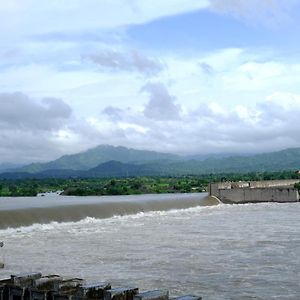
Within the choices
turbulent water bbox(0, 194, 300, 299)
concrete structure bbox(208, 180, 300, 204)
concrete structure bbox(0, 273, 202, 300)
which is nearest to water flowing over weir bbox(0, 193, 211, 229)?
turbulent water bbox(0, 194, 300, 299)

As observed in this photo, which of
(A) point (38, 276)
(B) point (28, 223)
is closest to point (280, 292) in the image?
(A) point (38, 276)

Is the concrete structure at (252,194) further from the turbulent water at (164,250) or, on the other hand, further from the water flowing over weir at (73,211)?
the turbulent water at (164,250)

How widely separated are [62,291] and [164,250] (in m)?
14.2

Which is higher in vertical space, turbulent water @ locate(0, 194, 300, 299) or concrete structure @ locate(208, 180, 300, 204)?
concrete structure @ locate(208, 180, 300, 204)

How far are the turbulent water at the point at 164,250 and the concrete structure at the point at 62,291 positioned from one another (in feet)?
15.2

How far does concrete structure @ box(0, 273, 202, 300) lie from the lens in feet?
42.8

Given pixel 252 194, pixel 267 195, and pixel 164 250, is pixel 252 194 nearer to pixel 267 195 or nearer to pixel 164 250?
pixel 267 195

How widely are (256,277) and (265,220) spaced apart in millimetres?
23774

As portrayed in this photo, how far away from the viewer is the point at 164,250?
90.5ft

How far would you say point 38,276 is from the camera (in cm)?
1498

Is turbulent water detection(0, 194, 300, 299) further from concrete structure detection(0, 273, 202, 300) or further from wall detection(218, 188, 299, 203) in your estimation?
wall detection(218, 188, 299, 203)

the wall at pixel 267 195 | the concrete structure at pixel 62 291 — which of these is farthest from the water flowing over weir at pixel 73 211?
the concrete structure at pixel 62 291

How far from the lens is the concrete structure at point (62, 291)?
13031 mm

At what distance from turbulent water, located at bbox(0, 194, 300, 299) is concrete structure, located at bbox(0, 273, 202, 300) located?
4638 millimetres
